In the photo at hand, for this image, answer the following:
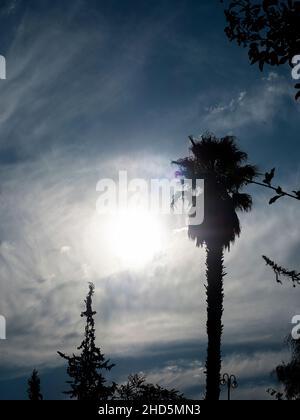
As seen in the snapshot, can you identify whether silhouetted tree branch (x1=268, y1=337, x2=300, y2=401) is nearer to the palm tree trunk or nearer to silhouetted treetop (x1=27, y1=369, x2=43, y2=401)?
the palm tree trunk

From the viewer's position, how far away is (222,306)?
19641 millimetres

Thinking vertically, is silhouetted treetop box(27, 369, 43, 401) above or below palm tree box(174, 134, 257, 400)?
below

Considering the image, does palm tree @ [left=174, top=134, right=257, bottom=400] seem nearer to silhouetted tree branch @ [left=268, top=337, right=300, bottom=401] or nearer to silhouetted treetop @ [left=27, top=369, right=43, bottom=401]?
silhouetted tree branch @ [left=268, top=337, right=300, bottom=401]

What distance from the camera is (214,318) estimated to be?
19312 mm

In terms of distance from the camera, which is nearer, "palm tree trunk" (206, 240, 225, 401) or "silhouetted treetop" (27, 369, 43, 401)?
"palm tree trunk" (206, 240, 225, 401)

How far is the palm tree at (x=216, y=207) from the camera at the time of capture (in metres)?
19.6

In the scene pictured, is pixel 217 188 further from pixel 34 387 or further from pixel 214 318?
pixel 34 387

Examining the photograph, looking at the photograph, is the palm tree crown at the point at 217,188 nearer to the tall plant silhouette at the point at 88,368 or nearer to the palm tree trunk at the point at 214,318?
the palm tree trunk at the point at 214,318

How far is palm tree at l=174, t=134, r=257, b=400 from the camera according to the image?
1956cm

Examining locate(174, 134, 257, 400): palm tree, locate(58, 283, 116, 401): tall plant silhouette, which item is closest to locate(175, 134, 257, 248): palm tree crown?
locate(174, 134, 257, 400): palm tree

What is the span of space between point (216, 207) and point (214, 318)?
17.2ft

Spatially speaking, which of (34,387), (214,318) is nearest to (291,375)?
(214,318)
